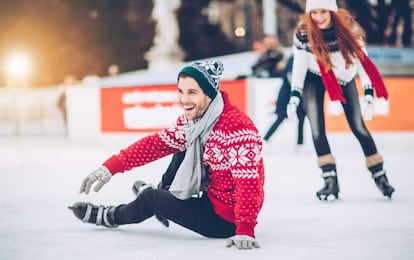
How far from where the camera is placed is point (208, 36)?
39531 millimetres

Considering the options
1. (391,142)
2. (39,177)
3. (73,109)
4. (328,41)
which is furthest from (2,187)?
(73,109)

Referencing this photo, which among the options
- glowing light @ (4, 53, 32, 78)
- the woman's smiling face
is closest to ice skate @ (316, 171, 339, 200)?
the woman's smiling face

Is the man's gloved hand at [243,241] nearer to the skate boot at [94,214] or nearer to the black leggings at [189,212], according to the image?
the black leggings at [189,212]

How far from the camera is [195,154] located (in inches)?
182

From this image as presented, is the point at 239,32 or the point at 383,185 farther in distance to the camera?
the point at 239,32

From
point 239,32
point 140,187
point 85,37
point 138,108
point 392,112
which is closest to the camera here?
point 140,187

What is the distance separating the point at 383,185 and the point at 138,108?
27.3ft

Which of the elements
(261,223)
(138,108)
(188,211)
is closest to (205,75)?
(188,211)

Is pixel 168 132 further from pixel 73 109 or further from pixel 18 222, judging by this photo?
pixel 73 109

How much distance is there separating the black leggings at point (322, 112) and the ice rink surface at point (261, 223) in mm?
398

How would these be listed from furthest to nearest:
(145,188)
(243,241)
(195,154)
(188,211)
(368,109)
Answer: (368,109) < (145,188) < (188,211) < (195,154) < (243,241)

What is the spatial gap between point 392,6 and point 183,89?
2582cm

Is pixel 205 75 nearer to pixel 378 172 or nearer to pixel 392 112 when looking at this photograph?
pixel 378 172

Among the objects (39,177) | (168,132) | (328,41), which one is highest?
(328,41)
